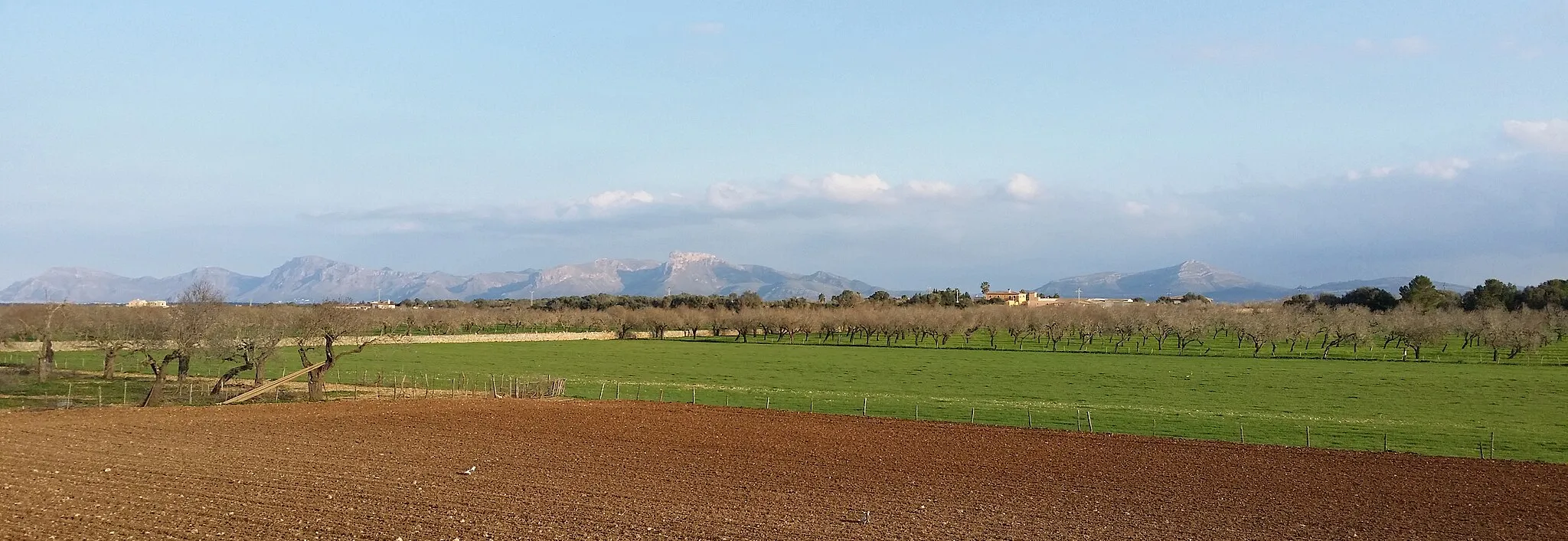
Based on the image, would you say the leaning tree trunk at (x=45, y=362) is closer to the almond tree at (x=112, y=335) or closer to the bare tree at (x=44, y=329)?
the bare tree at (x=44, y=329)

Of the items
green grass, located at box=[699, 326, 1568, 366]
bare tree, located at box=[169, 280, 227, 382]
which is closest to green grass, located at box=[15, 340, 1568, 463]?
green grass, located at box=[699, 326, 1568, 366]

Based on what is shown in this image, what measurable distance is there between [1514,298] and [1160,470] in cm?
13875

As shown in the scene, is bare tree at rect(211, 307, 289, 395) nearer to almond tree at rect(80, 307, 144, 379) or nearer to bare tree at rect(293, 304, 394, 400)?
bare tree at rect(293, 304, 394, 400)

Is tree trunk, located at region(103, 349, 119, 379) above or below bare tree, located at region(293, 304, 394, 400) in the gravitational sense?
below

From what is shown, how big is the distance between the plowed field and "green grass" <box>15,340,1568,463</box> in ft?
24.9

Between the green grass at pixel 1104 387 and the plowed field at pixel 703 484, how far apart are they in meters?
7.59

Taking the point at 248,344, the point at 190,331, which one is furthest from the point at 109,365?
the point at 248,344

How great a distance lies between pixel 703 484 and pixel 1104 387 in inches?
1692

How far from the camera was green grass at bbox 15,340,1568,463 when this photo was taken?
1576 inches

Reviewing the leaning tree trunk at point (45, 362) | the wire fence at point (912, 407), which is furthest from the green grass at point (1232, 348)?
the leaning tree trunk at point (45, 362)

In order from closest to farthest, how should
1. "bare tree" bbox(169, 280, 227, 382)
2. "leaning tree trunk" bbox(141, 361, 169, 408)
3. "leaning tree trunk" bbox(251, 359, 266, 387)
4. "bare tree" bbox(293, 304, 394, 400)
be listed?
"leaning tree trunk" bbox(141, 361, 169, 408) < "bare tree" bbox(169, 280, 227, 382) < "leaning tree trunk" bbox(251, 359, 266, 387) < "bare tree" bbox(293, 304, 394, 400)

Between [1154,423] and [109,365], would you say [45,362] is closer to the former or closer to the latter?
[109,365]

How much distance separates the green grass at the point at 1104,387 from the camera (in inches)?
1576

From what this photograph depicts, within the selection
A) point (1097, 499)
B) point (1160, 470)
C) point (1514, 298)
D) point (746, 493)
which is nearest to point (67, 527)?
point (746, 493)
